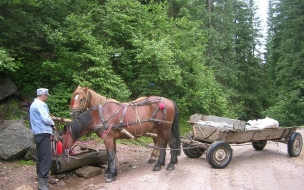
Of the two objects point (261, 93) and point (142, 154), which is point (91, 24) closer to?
point (142, 154)

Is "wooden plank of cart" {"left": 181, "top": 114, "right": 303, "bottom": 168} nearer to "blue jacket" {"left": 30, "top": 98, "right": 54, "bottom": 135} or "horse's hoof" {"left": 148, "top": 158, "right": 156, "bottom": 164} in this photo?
"horse's hoof" {"left": 148, "top": 158, "right": 156, "bottom": 164}

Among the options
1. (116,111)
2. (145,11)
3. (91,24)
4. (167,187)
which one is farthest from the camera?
(145,11)

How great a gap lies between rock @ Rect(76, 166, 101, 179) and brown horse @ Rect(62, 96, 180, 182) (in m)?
0.30

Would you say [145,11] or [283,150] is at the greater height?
[145,11]

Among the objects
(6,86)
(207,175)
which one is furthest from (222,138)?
(6,86)

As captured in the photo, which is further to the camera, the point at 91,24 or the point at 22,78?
the point at 91,24

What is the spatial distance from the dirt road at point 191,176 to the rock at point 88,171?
0.11 meters

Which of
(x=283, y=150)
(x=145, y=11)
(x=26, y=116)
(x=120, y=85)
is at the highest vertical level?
(x=145, y=11)

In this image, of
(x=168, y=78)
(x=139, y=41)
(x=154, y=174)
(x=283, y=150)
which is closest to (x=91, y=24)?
(x=139, y=41)

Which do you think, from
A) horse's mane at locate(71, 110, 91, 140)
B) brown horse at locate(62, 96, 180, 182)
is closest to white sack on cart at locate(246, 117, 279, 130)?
brown horse at locate(62, 96, 180, 182)

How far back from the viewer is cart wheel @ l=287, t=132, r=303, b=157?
8867 mm

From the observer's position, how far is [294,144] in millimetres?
9008

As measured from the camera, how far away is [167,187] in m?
6.22

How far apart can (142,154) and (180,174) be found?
2.45 meters
